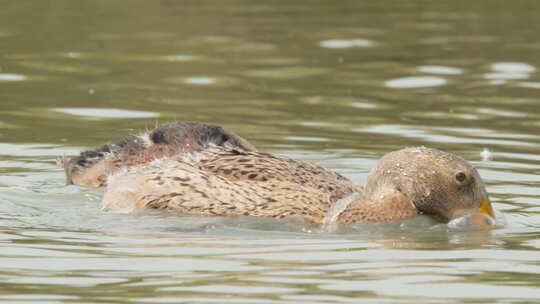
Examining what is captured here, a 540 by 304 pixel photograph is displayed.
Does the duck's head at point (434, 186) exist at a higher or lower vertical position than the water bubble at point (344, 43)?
lower

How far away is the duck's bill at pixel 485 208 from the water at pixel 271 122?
0.19 metres

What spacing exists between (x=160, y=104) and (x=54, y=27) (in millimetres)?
5890

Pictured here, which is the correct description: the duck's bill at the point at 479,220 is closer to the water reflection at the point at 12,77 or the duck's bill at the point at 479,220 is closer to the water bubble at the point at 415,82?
the water bubble at the point at 415,82

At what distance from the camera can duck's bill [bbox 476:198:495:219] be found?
9820mm

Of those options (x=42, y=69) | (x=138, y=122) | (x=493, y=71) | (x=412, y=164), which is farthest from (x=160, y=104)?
(x=412, y=164)

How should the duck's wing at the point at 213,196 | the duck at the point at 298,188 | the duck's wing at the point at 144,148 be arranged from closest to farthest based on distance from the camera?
1. the duck at the point at 298,188
2. the duck's wing at the point at 213,196
3. the duck's wing at the point at 144,148

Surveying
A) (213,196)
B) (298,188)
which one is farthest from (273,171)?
(213,196)

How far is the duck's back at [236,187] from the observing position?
32.8 feet

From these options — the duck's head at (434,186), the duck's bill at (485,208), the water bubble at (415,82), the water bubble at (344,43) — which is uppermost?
the water bubble at (344,43)

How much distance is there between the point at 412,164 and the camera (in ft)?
32.5

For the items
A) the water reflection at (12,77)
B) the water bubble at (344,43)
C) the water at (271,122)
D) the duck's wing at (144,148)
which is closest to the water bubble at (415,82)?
the water at (271,122)

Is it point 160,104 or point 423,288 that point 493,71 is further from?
point 423,288

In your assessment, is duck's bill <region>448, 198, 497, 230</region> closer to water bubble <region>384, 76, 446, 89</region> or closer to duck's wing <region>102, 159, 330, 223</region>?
duck's wing <region>102, 159, 330, 223</region>

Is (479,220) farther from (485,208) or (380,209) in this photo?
A: (380,209)
